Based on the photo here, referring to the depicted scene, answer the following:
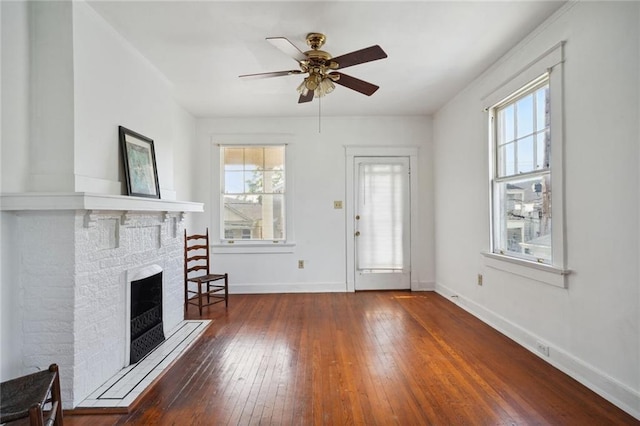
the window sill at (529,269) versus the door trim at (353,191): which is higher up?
the door trim at (353,191)

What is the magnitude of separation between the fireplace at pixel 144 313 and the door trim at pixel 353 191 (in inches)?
104

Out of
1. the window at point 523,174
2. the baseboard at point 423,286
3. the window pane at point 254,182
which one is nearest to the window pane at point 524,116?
the window at point 523,174

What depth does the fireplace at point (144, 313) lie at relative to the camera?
251 centimetres

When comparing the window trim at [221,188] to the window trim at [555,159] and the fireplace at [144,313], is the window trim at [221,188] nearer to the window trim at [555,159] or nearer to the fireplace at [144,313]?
the fireplace at [144,313]

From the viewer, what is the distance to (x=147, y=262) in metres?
2.77

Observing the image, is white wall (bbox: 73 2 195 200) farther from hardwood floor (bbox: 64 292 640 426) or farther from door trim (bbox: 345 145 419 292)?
door trim (bbox: 345 145 419 292)

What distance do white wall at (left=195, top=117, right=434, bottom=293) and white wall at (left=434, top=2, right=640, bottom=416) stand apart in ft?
6.12

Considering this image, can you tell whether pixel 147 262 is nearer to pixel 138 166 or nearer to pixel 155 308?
pixel 155 308

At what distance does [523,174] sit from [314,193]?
8.93 feet

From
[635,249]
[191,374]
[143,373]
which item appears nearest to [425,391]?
[635,249]

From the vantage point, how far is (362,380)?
88.7 inches

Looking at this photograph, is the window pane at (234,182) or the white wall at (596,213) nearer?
the white wall at (596,213)

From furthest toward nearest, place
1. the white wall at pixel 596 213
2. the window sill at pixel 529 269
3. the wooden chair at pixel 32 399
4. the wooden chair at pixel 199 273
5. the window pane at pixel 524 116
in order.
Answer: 1. the wooden chair at pixel 199 273
2. the window pane at pixel 524 116
3. the window sill at pixel 529 269
4. the white wall at pixel 596 213
5. the wooden chair at pixel 32 399

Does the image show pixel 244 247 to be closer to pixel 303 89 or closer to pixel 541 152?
pixel 303 89
